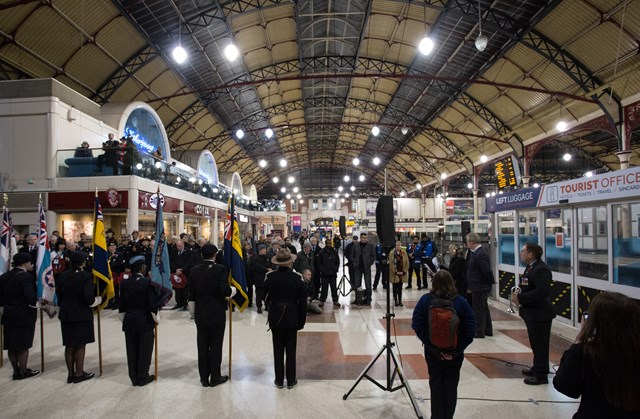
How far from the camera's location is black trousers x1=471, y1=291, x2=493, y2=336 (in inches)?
249

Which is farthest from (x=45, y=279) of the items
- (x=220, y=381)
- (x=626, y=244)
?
(x=626, y=244)

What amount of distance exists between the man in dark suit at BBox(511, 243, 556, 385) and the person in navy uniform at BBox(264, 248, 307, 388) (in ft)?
8.34

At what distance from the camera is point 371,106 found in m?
26.7

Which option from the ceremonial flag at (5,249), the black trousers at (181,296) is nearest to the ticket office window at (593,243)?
the black trousers at (181,296)

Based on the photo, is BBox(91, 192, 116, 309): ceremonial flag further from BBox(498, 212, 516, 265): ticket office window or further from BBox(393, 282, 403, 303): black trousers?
BBox(498, 212, 516, 265): ticket office window

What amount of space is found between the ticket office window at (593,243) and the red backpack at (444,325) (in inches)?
188

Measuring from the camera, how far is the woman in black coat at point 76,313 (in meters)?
4.52

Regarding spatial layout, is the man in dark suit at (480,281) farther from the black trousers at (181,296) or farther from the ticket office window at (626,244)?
the black trousers at (181,296)

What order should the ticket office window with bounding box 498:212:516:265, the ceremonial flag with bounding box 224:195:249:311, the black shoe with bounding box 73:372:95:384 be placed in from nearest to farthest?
the black shoe with bounding box 73:372:95:384 → the ceremonial flag with bounding box 224:195:249:311 → the ticket office window with bounding box 498:212:516:265

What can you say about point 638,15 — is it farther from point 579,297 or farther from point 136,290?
point 136,290

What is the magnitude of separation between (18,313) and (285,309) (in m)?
3.36

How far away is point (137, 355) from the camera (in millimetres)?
4539

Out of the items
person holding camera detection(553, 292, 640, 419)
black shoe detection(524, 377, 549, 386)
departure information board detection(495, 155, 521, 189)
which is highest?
departure information board detection(495, 155, 521, 189)

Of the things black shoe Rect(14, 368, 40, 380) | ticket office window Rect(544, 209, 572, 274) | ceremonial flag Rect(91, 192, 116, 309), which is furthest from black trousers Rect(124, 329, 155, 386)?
ticket office window Rect(544, 209, 572, 274)
